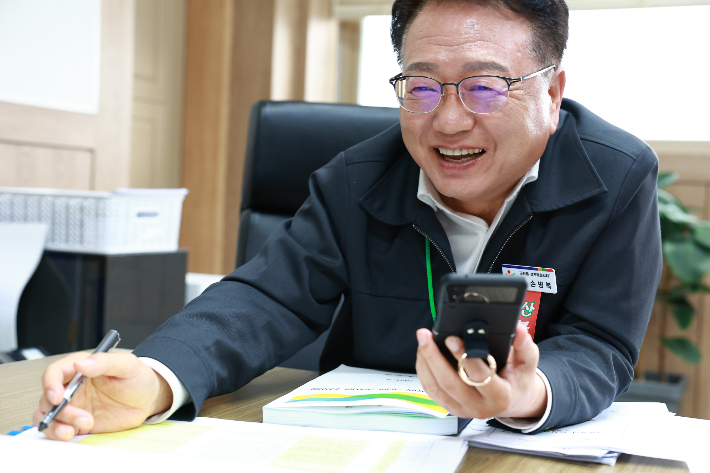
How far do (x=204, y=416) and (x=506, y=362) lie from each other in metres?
0.35

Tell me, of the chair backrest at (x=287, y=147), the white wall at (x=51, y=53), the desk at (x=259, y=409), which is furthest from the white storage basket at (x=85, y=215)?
the desk at (x=259, y=409)

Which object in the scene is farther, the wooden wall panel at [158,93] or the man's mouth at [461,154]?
the wooden wall panel at [158,93]

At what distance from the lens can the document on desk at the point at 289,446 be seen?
0.60 meters

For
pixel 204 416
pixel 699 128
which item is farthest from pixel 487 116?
pixel 699 128

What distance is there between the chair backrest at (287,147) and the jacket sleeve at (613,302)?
59 cm

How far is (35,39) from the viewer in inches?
88.7

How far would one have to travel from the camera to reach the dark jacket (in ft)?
2.76

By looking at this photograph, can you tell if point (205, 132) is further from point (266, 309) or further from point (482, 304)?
point (482, 304)

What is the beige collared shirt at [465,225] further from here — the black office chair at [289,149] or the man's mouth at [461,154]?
the black office chair at [289,149]

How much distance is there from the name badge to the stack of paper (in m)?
0.22

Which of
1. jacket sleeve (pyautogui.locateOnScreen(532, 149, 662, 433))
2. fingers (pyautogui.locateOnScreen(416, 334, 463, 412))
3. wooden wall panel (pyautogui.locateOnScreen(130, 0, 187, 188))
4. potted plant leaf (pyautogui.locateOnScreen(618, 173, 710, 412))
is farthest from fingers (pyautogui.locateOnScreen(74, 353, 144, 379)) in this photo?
wooden wall panel (pyautogui.locateOnScreen(130, 0, 187, 188))

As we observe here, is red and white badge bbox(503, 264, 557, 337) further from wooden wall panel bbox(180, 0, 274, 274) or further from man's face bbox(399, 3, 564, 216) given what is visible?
wooden wall panel bbox(180, 0, 274, 274)

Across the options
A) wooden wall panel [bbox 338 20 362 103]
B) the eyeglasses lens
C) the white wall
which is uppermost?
wooden wall panel [bbox 338 20 362 103]

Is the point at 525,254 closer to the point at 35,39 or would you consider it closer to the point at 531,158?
the point at 531,158
